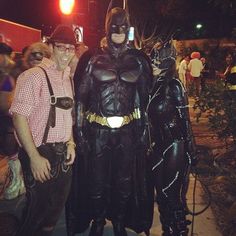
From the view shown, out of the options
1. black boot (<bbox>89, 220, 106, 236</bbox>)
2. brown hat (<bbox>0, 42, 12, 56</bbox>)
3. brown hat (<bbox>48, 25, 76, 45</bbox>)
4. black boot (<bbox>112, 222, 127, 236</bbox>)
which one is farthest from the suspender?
brown hat (<bbox>0, 42, 12, 56</bbox>)

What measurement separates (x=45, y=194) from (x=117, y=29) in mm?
1589

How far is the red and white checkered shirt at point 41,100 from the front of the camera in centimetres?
248

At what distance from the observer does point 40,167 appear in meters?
2.49

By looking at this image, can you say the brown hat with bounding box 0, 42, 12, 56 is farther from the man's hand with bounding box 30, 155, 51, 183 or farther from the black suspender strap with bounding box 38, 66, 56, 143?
the man's hand with bounding box 30, 155, 51, 183

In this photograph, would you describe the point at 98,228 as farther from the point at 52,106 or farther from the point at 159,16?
the point at 159,16

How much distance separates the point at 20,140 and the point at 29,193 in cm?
41

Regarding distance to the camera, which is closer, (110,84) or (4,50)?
(110,84)

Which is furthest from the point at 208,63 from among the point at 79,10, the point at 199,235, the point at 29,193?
the point at 29,193

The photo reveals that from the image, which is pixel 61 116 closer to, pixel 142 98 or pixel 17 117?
pixel 17 117

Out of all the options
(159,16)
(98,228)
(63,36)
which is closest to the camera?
(63,36)

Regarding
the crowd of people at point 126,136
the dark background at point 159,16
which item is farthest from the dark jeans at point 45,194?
the dark background at point 159,16

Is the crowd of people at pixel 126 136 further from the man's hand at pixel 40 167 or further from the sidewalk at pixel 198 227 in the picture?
the man's hand at pixel 40 167

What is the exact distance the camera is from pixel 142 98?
3553 mm

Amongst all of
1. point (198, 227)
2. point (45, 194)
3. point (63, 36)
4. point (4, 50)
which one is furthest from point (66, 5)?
point (45, 194)
